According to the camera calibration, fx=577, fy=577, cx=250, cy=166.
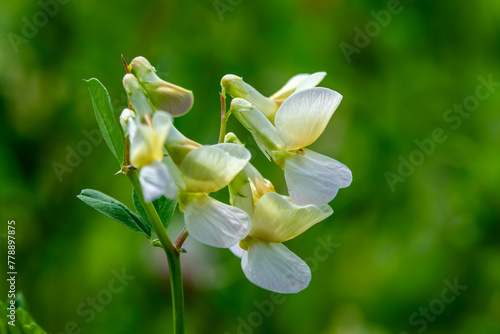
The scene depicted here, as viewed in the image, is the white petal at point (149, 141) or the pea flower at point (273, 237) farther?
the pea flower at point (273, 237)

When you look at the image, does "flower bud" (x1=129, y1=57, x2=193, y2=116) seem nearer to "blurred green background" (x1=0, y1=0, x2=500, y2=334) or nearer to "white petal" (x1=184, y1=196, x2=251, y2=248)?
"white petal" (x1=184, y1=196, x2=251, y2=248)

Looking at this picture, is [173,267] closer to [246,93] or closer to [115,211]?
[115,211]

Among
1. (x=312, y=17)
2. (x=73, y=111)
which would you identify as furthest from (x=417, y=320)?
(x=73, y=111)

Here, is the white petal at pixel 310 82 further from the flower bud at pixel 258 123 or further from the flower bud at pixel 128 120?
the flower bud at pixel 128 120

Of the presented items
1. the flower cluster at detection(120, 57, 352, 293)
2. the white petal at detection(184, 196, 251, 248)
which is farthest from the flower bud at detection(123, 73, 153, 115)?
the white petal at detection(184, 196, 251, 248)

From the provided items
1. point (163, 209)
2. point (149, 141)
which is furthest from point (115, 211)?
point (149, 141)

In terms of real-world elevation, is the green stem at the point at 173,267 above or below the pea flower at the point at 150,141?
below

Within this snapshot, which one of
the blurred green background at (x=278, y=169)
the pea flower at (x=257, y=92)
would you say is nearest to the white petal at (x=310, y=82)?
the pea flower at (x=257, y=92)
